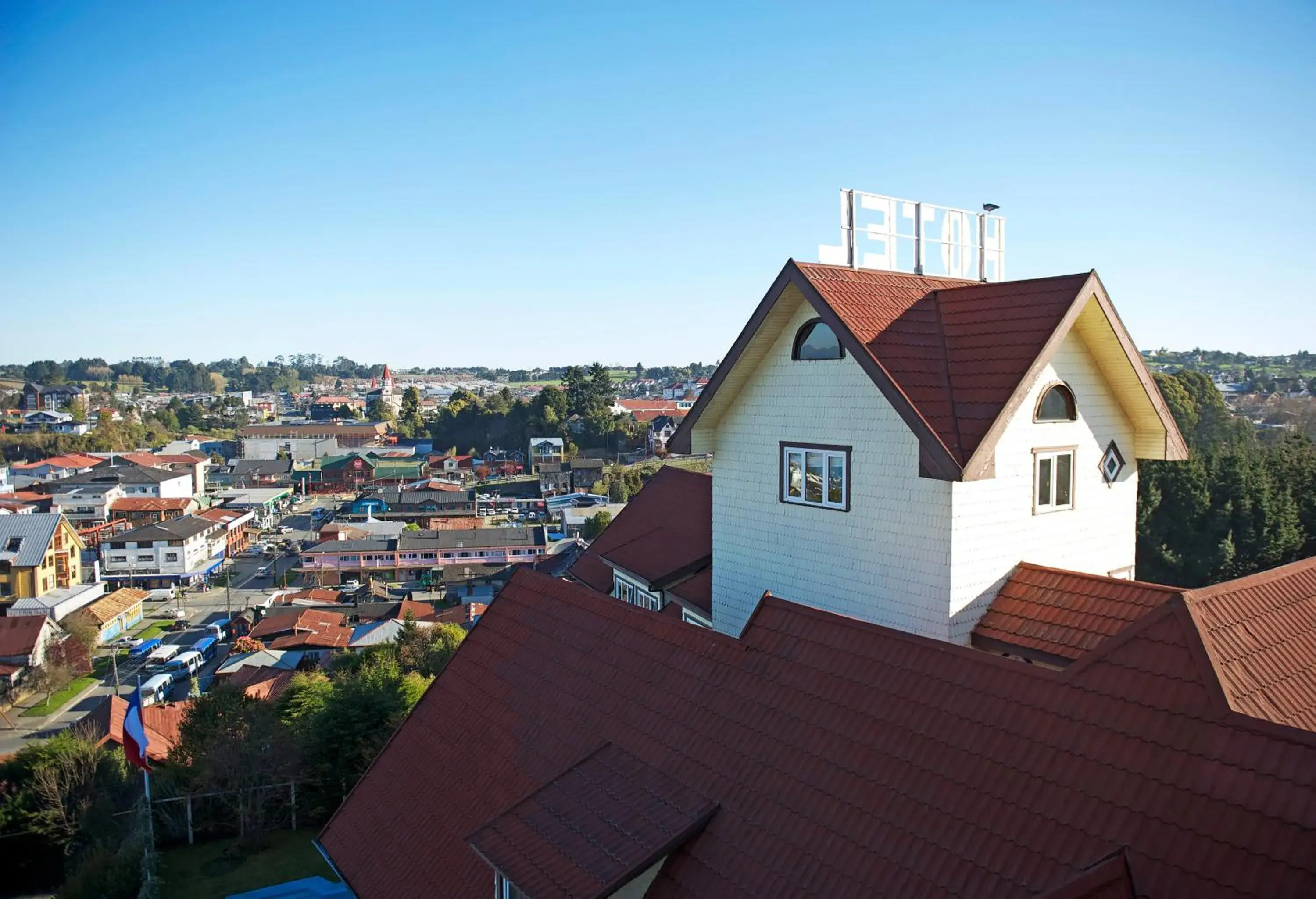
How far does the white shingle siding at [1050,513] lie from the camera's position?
914cm

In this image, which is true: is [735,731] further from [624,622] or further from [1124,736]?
[1124,736]

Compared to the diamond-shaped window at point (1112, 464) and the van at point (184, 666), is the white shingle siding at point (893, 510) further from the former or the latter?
the van at point (184, 666)

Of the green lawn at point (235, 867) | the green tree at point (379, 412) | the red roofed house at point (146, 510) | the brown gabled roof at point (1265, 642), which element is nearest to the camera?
the brown gabled roof at point (1265, 642)

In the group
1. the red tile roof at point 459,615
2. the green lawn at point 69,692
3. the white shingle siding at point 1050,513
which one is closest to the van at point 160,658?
the green lawn at point 69,692

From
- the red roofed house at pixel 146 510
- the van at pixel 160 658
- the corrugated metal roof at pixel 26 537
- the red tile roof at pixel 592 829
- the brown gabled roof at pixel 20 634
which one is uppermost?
the red tile roof at pixel 592 829

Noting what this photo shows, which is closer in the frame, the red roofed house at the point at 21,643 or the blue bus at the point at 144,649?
the red roofed house at the point at 21,643

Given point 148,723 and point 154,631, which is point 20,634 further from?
point 148,723

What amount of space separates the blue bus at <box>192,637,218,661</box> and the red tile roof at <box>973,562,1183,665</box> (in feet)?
158

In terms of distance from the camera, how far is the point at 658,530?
1712 centimetres

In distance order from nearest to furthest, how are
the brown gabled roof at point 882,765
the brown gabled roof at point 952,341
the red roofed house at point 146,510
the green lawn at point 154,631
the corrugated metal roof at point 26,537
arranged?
the brown gabled roof at point 882,765, the brown gabled roof at point 952,341, the green lawn at point 154,631, the corrugated metal roof at point 26,537, the red roofed house at point 146,510

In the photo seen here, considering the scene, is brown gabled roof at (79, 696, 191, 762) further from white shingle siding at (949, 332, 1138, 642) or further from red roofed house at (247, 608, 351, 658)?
white shingle siding at (949, 332, 1138, 642)

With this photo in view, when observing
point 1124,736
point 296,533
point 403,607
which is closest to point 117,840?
point 1124,736

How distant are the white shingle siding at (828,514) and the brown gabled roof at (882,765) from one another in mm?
2225

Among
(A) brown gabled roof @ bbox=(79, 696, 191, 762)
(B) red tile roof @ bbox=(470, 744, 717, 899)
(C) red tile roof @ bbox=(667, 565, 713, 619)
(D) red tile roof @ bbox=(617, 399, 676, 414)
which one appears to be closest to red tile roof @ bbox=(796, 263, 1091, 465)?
(B) red tile roof @ bbox=(470, 744, 717, 899)
